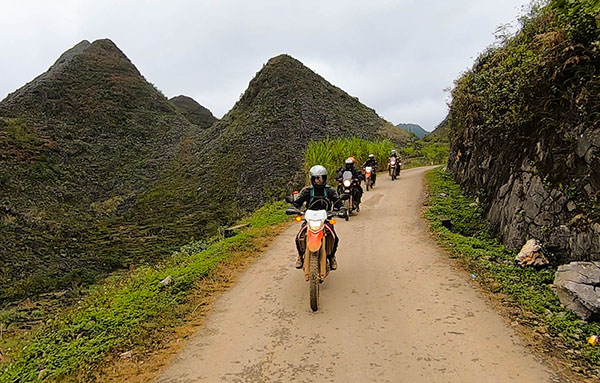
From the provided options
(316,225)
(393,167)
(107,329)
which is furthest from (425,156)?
(107,329)

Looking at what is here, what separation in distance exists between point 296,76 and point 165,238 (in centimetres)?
3132

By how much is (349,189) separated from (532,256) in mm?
5260

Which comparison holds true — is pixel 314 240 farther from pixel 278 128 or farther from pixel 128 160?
pixel 128 160

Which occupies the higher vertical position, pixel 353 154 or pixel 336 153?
pixel 336 153

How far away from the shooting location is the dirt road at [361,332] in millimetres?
3689

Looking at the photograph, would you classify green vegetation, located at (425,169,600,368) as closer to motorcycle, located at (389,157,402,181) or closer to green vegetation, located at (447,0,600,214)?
green vegetation, located at (447,0,600,214)

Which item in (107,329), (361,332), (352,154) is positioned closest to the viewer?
(361,332)

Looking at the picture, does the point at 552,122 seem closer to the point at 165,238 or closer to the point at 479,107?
the point at 479,107

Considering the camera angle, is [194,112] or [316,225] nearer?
[316,225]

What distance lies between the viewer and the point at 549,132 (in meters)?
7.06

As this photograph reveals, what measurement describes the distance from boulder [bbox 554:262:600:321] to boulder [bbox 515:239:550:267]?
0.86 m

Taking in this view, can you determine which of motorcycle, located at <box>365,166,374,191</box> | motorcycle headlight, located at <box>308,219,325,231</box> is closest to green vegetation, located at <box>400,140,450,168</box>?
motorcycle, located at <box>365,166,374,191</box>

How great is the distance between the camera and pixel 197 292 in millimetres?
6039

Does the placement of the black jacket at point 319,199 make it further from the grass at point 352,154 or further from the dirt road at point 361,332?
the grass at point 352,154
